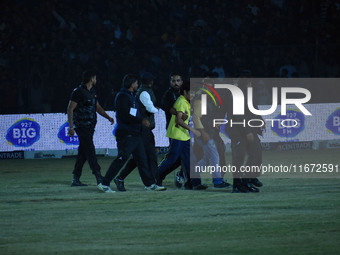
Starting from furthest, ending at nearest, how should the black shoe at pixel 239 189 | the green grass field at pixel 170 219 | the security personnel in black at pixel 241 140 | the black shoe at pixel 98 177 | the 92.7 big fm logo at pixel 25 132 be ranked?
the 92.7 big fm logo at pixel 25 132 < the black shoe at pixel 98 177 < the black shoe at pixel 239 189 < the security personnel in black at pixel 241 140 < the green grass field at pixel 170 219

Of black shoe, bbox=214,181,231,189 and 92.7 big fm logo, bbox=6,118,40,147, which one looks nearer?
black shoe, bbox=214,181,231,189

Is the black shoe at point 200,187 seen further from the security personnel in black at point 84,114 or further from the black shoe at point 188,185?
the security personnel in black at point 84,114

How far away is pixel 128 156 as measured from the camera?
13.4m

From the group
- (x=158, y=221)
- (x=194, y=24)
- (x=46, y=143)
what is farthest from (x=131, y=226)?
(x=194, y=24)

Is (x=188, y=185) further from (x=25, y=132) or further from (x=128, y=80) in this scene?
(x=25, y=132)

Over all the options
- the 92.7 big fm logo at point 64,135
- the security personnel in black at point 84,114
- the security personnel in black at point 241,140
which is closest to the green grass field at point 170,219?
the security personnel in black at point 241,140

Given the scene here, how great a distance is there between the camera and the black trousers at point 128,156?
1332 centimetres

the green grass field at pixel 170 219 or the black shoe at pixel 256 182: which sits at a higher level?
the black shoe at pixel 256 182

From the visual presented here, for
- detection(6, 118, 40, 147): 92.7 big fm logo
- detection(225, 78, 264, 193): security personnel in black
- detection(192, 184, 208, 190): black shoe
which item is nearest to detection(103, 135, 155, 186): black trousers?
detection(192, 184, 208, 190): black shoe

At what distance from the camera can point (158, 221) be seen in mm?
10305

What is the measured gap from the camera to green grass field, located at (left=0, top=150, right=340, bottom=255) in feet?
28.0

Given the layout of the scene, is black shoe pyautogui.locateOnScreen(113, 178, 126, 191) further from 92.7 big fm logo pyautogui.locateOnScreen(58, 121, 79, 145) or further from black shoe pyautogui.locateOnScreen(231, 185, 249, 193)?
92.7 big fm logo pyautogui.locateOnScreen(58, 121, 79, 145)

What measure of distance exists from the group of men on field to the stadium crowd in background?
8059mm

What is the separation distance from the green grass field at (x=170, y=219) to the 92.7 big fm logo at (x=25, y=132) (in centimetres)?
571
